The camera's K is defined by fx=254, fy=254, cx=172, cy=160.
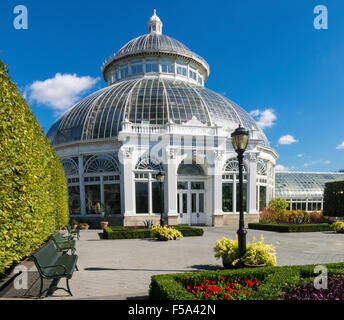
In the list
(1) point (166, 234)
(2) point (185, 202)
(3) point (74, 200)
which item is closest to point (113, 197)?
(3) point (74, 200)

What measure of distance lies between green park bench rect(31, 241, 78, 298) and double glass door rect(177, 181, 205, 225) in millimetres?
17566

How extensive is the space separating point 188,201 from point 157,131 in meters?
7.69

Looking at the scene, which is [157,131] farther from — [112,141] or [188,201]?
[188,201]

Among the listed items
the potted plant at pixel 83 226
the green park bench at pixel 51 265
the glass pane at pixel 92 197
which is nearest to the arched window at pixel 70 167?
the glass pane at pixel 92 197

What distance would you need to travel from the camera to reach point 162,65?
3288cm

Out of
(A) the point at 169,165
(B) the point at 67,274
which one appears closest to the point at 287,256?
(B) the point at 67,274

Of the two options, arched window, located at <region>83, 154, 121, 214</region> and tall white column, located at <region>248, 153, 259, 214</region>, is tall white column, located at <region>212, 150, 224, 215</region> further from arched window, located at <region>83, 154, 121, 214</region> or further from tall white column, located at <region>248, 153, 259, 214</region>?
arched window, located at <region>83, 154, 121, 214</region>

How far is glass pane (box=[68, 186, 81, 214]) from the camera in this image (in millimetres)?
26031

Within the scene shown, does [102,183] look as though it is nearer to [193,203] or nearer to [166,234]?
[193,203]

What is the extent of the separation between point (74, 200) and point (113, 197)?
4.42m

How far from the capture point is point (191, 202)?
85.0 feet

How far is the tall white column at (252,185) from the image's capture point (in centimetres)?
2609

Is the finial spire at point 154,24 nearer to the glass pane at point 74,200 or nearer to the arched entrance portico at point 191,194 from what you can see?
the arched entrance portico at point 191,194

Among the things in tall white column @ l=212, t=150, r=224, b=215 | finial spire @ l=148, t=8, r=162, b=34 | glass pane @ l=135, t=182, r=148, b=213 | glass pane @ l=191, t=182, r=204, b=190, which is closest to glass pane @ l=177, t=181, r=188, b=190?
glass pane @ l=191, t=182, r=204, b=190
